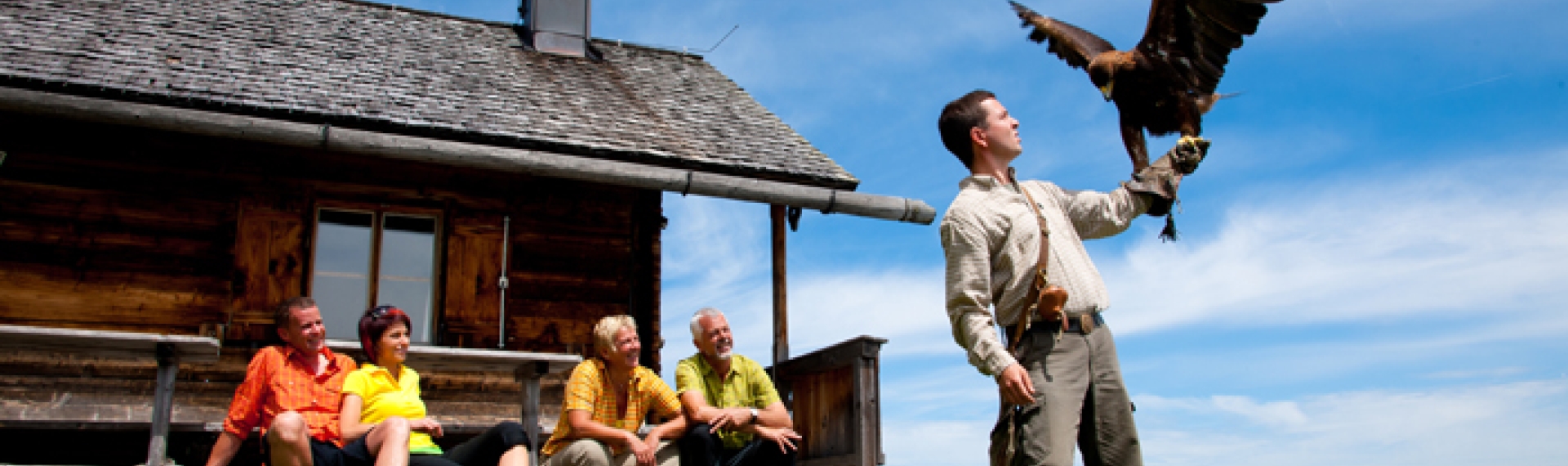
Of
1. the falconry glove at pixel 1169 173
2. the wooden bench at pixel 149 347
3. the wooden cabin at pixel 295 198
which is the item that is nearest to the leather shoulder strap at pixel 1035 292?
the falconry glove at pixel 1169 173

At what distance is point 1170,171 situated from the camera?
11.7 ft

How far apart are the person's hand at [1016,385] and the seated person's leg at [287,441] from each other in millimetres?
2964

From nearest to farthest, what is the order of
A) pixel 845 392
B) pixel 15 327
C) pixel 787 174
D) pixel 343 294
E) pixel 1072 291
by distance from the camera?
pixel 1072 291 → pixel 15 327 → pixel 845 392 → pixel 343 294 → pixel 787 174

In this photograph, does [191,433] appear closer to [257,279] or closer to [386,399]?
[257,279]

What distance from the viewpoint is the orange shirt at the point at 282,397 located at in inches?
203

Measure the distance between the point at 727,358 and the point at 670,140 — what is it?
323 cm

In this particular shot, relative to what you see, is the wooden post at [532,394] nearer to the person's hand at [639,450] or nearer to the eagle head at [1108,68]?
the person's hand at [639,450]

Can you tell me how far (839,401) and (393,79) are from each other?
4278mm

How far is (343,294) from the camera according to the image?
336 inches

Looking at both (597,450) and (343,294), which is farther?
(343,294)

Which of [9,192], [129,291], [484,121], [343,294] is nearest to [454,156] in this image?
[484,121]

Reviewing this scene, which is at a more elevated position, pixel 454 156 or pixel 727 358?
pixel 454 156

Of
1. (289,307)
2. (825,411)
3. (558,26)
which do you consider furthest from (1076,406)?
(558,26)

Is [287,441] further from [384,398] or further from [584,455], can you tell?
[584,455]
